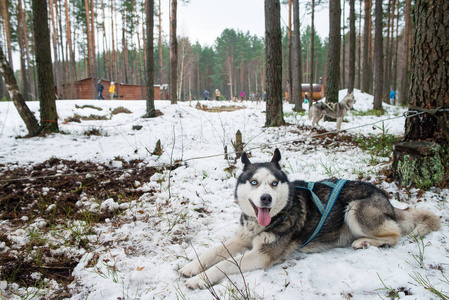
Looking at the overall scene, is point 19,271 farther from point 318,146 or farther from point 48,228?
point 318,146

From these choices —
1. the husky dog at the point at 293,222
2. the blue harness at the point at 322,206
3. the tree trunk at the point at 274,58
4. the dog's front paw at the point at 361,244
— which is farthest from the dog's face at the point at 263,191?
the tree trunk at the point at 274,58

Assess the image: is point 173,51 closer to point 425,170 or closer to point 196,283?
point 425,170

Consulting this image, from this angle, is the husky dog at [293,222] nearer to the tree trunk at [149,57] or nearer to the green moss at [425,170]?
the green moss at [425,170]

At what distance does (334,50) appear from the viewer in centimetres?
1041

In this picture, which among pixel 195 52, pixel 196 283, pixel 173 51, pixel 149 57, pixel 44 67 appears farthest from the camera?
pixel 195 52

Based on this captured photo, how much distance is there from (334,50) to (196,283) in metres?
11.1

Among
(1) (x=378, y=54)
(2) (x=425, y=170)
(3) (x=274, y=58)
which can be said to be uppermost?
(1) (x=378, y=54)

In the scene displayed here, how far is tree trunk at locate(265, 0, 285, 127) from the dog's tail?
6.44m

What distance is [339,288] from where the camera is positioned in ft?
6.19

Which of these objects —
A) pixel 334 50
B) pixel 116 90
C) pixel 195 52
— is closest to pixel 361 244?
pixel 334 50

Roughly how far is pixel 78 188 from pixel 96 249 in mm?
1977

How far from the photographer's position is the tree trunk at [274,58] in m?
8.34

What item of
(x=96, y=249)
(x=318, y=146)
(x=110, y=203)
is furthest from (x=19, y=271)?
(x=318, y=146)

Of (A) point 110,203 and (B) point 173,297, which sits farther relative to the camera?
(A) point 110,203
